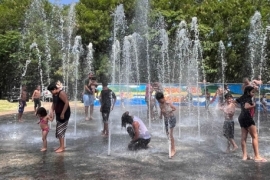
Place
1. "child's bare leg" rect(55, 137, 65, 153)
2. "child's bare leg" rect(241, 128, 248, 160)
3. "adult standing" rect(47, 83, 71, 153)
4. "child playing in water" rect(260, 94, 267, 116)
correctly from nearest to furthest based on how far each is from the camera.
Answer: "child's bare leg" rect(241, 128, 248, 160)
"adult standing" rect(47, 83, 71, 153)
"child's bare leg" rect(55, 137, 65, 153)
"child playing in water" rect(260, 94, 267, 116)

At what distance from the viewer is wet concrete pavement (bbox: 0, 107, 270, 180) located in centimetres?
591

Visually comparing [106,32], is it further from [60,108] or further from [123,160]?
[123,160]

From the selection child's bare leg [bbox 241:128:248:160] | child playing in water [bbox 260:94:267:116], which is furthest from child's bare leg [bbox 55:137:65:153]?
child playing in water [bbox 260:94:267:116]

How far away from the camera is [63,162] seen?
6.82m

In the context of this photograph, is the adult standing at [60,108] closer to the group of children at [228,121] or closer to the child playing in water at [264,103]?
the group of children at [228,121]

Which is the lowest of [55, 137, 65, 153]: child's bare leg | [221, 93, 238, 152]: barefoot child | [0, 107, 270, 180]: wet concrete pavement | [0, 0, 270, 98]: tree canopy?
[0, 107, 270, 180]: wet concrete pavement

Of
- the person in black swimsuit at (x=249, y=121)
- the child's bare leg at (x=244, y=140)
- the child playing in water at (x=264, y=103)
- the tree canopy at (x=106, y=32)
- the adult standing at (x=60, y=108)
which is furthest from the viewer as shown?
the tree canopy at (x=106, y=32)

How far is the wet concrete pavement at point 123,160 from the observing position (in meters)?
5.91

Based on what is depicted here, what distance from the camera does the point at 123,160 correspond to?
22.6 ft

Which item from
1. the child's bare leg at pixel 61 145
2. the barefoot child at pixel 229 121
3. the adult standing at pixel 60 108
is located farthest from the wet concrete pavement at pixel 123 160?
the adult standing at pixel 60 108

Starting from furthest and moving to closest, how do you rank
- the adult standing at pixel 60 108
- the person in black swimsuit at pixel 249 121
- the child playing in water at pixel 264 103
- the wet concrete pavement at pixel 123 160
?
the child playing in water at pixel 264 103
the adult standing at pixel 60 108
the person in black swimsuit at pixel 249 121
the wet concrete pavement at pixel 123 160

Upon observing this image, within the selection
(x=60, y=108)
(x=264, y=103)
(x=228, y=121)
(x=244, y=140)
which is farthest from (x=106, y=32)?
(x=244, y=140)

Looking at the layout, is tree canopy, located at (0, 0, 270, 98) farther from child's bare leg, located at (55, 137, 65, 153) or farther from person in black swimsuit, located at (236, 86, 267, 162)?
child's bare leg, located at (55, 137, 65, 153)

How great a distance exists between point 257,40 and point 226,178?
2304 cm
